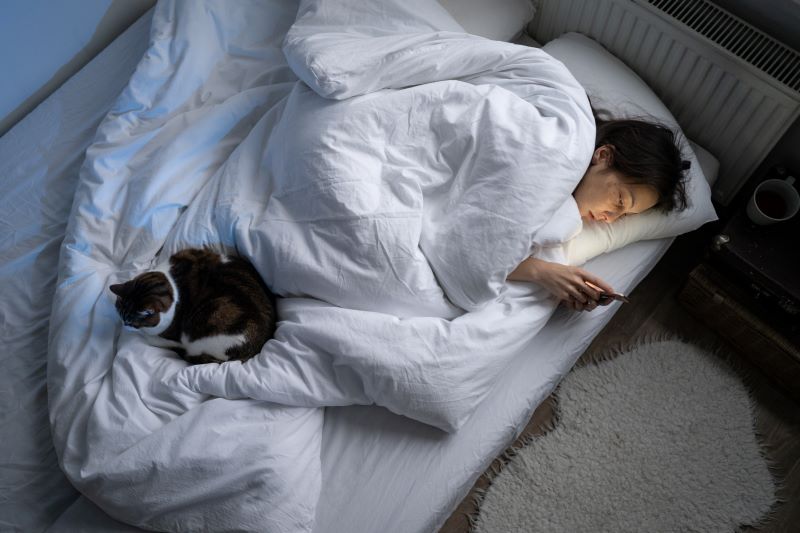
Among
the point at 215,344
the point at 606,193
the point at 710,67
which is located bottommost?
the point at 215,344

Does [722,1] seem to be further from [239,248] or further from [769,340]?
[239,248]

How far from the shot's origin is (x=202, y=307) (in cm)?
108

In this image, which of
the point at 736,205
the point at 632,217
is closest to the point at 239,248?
the point at 632,217

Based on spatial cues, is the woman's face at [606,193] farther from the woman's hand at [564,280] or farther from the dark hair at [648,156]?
the woman's hand at [564,280]

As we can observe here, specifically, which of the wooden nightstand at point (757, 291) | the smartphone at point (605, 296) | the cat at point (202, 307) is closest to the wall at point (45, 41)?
the cat at point (202, 307)

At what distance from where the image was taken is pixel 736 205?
158 cm

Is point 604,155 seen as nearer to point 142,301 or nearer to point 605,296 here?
point 605,296

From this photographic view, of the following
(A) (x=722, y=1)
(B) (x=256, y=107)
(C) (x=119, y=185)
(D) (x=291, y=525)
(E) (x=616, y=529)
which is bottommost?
(E) (x=616, y=529)

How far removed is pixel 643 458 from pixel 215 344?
1.08 meters

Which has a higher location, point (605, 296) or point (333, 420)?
point (605, 296)

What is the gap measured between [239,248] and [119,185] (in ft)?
1.21

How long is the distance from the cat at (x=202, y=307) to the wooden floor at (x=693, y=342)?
706 millimetres

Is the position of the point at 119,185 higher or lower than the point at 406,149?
lower

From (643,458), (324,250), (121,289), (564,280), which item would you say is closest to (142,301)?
(121,289)
